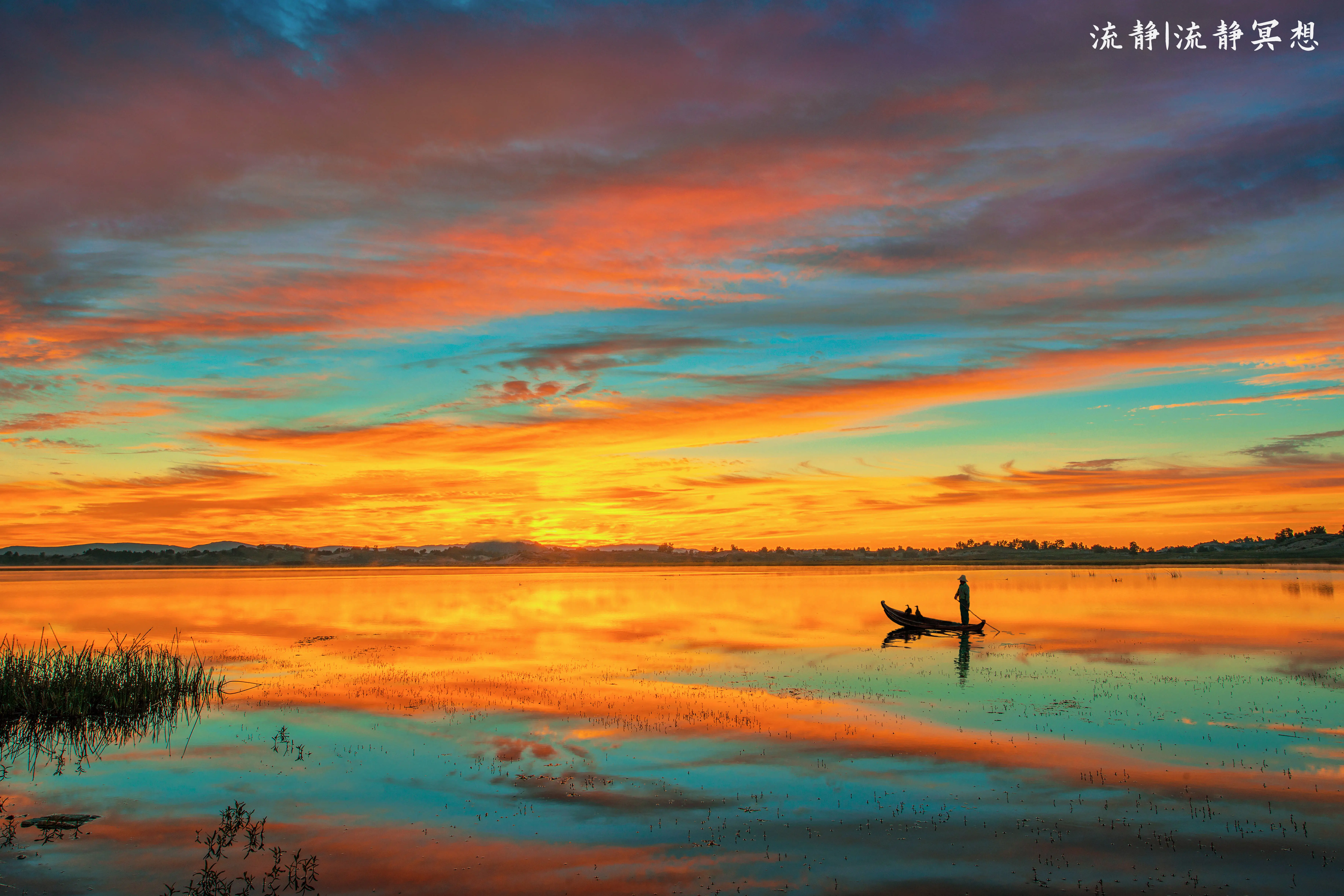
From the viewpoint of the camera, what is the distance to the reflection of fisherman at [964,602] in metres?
40.2

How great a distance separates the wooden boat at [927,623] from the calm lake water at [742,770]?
1844 mm

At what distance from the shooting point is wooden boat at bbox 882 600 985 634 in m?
39.7

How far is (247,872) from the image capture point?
37.5 ft

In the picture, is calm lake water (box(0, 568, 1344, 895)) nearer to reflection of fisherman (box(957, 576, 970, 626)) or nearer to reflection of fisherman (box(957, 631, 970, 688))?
reflection of fisherman (box(957, 631, 970, 688))

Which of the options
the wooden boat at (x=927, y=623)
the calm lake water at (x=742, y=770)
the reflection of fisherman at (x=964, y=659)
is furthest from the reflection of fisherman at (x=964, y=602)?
the calm lake water at (x=742, y=770)

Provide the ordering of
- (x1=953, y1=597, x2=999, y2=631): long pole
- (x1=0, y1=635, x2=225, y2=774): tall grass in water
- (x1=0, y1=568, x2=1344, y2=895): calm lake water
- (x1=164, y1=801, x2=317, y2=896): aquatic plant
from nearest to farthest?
(x1=164, y1=801, x2=317, y2=896): aquatic plant < (x1=0, y1=568, x2=1344, y2=895): calm lake water < (x1=0, y1=635, x2=225, y2=774): tall grass in water < (x1=953, y1=597, x2=999, y2=631): long pole

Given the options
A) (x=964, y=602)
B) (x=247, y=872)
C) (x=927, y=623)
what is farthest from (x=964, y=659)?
(x=247, y=872)

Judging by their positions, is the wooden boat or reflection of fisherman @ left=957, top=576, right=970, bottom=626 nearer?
the wooden boat

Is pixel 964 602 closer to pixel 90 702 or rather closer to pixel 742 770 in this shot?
pixel 742 770

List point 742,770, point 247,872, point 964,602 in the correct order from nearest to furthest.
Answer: point 247,872, point 742,770, point 964,602

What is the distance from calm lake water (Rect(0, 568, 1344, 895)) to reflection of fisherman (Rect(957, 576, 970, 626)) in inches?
97.7

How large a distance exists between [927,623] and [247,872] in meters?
34.3

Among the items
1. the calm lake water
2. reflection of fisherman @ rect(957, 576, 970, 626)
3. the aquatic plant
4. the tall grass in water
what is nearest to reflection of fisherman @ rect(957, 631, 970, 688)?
the calm lake water

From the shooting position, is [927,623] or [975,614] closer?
[927,623]
